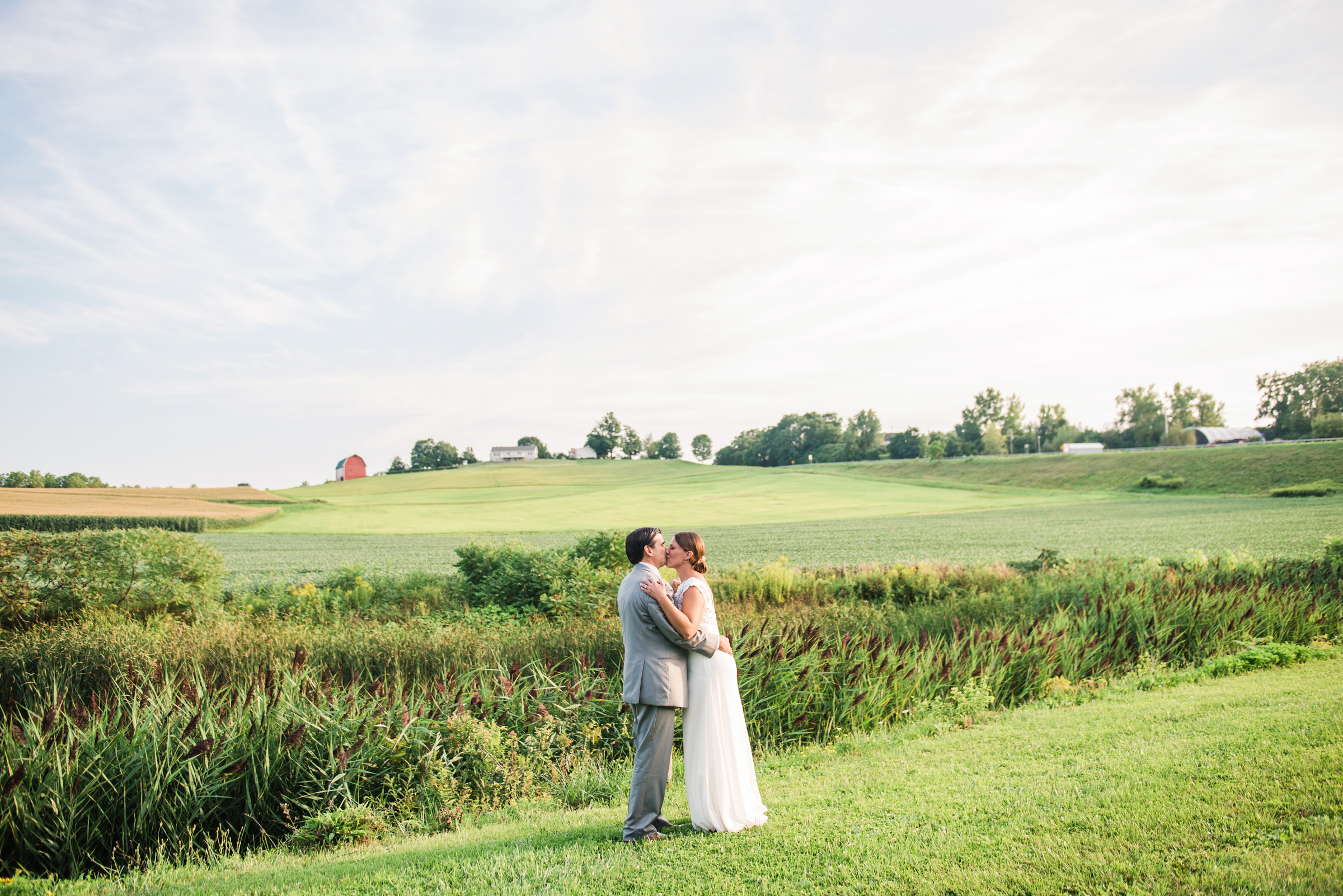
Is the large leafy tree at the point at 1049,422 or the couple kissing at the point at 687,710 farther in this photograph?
the large leafy tree at the point at 1049,422

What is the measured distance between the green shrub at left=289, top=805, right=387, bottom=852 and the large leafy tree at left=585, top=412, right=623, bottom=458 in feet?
336

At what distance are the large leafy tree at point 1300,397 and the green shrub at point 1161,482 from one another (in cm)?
1183

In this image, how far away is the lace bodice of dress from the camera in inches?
170

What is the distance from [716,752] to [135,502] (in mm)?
32077

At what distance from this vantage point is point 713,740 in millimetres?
4254

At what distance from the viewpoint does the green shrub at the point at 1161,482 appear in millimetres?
45062

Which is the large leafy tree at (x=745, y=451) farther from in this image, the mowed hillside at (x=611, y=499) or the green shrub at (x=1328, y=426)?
the green shrub at (x=1328, y=426)

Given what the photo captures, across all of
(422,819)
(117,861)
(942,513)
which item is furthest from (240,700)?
(942,513)

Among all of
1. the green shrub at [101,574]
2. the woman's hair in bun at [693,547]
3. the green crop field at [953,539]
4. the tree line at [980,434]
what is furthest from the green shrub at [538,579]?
the tree line at [980,434]

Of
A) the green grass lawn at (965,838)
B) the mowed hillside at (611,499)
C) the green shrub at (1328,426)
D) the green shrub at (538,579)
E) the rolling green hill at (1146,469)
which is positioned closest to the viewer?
the green grass lawn at (965,838)

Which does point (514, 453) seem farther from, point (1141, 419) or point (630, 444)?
point (1141, 419)

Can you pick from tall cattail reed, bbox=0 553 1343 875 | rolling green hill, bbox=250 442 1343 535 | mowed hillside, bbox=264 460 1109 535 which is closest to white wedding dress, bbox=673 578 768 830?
tall cattail reed, bbox=0 553 1343 875

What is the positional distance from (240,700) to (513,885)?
10.6 ft

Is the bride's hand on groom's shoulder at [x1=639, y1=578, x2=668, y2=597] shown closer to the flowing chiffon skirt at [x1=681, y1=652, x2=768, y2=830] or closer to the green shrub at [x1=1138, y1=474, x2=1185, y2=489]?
the flowing chiffon skirt at [x1=681, y1=652, x2=768, y2=830]
